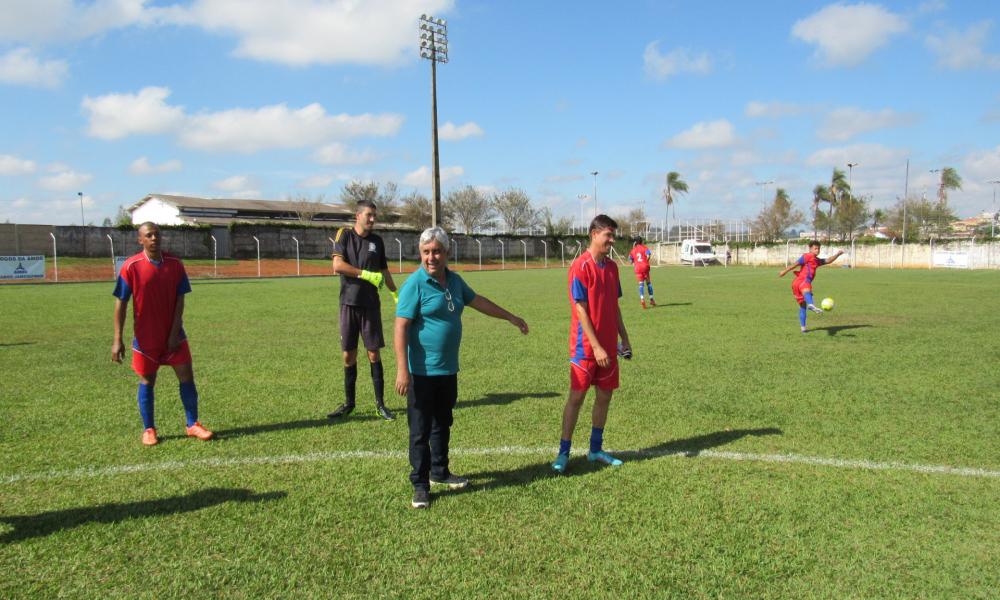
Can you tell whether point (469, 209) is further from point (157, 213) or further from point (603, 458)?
point (603, 458)

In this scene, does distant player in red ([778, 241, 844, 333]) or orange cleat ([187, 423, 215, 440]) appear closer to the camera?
orange cleat ([187, 423, 215, 440])

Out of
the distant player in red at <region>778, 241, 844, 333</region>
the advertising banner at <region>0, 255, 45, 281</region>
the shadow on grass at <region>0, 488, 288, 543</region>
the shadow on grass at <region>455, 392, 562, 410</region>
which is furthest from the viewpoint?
the advertising banner at <region>0, 255, 45, 281</region>

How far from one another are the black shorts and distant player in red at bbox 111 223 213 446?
1423mm

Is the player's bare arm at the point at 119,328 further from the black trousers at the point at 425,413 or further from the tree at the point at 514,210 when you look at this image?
the tree at the point at 514,210

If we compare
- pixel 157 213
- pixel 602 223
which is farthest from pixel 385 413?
pixel 157 213

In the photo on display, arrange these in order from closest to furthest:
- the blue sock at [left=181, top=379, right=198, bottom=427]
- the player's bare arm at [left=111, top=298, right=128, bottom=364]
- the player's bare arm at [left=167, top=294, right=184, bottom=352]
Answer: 1. the player's bare arm at [left=111, top=298, right=128, bottom=364]
2. the player's bare arm at [left=167, top=294, right=184, bottom=352]
3. the blue sock at [left=181, top=379, right=198, bottom=427]

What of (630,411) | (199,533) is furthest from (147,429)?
(630,411)

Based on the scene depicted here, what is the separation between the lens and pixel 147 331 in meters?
5.16

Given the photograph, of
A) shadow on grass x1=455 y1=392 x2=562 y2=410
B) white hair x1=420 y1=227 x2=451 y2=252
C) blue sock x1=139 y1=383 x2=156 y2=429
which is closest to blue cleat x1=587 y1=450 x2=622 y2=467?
shadow on grass x1=455 y1=392 x2=562 y2=410

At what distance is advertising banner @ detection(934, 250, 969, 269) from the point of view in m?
40.7

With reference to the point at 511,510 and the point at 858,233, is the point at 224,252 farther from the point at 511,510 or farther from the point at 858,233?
the point at 858,233

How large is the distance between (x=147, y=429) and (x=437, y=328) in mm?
3057

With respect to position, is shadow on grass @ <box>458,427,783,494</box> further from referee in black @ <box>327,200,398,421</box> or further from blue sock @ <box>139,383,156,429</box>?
blue sock @ <box>139,383,156,429</box>

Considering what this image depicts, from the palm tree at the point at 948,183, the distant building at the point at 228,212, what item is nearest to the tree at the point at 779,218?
the palm tree at the point at 948,183
